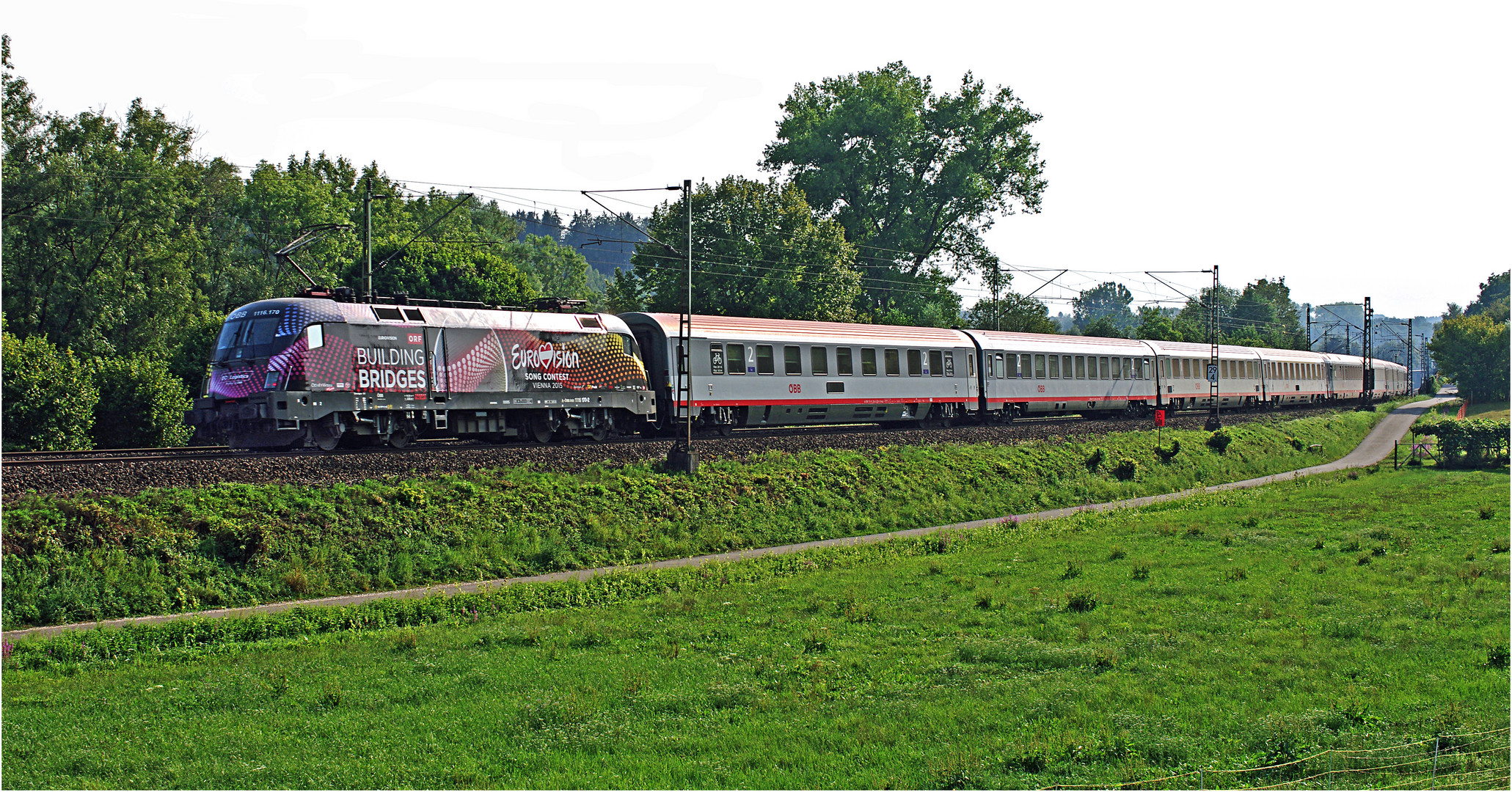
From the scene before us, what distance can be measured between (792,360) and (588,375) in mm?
8446

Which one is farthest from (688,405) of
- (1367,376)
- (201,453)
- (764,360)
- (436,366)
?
(1367,376)

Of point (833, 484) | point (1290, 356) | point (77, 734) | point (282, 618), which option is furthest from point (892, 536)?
point (1290, 356)

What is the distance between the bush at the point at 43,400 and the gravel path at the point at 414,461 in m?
12.2

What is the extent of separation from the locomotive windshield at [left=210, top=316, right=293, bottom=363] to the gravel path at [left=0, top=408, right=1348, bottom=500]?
2.62m

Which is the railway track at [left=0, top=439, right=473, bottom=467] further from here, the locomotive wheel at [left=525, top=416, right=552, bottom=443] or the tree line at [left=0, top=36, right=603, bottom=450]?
the tree line at [left=0, top=36, right=603, bottom=450]

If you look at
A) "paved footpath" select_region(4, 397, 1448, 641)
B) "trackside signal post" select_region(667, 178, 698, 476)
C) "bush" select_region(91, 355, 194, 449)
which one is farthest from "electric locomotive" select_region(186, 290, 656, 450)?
"bush" select_region(91, 355, 194, 449)

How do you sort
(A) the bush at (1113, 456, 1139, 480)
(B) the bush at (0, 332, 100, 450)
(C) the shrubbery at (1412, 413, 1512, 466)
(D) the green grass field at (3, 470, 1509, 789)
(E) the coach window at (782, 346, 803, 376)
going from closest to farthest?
(D) the green grass field at (3, 470, 1509, 789), (B) the bush at (0, 332, 100, 450), (E) the coach window at (782, 346, 803, 376), (A) the bush at (1113, 456, 1139, 480), (C) the shrubbery at (1412, 413, 1512, 466)

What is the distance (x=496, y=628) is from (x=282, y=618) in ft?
11.2

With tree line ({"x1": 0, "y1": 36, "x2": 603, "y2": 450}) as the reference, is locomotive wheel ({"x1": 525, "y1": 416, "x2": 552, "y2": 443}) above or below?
below

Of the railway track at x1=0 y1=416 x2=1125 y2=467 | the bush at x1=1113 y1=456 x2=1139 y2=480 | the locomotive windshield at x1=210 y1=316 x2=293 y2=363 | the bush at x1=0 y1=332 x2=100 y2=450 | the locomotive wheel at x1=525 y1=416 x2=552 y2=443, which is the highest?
the locomotive windshield at x1=210 y1=316 x2=293 y2=363

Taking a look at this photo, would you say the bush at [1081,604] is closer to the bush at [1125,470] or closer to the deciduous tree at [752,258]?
the bush at [1125,470]

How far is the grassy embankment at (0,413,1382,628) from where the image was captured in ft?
56.1

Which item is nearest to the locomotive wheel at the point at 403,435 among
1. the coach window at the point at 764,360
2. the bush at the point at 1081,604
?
the coach window at the point at 764,360

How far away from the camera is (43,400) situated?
101 ft
